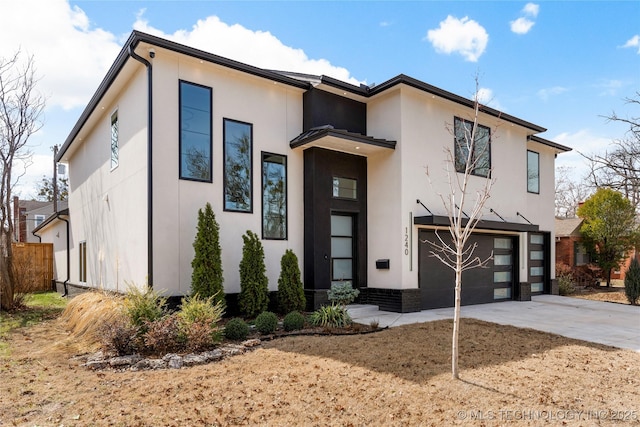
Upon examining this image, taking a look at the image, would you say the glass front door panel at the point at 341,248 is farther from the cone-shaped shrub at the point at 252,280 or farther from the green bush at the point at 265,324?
the green bush at the point at 265,324

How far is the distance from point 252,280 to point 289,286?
916 mm

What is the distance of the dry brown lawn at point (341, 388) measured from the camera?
3904 mm

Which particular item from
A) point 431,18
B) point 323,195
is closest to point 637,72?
point 431,18

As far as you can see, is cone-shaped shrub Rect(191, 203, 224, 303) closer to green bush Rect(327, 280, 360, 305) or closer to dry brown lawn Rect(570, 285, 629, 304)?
green bush Rect(327, 280, 360, 305)

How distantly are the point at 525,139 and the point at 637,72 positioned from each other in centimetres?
553

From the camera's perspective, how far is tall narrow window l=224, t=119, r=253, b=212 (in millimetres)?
9219

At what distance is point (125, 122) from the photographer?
9891 millimetres

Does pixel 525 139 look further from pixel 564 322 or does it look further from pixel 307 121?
pixel 307 121

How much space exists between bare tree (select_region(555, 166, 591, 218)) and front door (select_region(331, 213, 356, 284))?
1134 inches

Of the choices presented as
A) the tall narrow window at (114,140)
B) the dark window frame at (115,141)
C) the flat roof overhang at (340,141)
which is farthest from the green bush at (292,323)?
the tall narrow window at (114,140)

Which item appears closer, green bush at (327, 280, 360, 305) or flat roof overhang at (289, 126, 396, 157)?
green bush at (327, 280, 360, 305)

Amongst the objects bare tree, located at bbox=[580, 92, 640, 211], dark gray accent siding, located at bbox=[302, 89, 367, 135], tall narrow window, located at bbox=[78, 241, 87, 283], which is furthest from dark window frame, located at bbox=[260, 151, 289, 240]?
tall narrow window, located at bbox=[78, 241, 87, 283]

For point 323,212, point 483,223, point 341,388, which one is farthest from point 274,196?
point 341,388

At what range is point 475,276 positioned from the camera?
11766 mm
